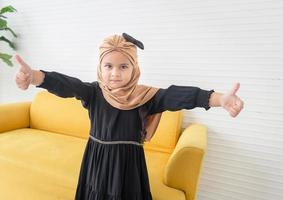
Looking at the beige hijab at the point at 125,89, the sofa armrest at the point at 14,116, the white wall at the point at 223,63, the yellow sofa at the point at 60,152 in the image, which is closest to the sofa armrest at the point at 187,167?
the yellow sofa at the point at 60,152

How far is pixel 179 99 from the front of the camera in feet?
2.93

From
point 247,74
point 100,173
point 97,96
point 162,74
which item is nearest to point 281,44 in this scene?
point 247,74

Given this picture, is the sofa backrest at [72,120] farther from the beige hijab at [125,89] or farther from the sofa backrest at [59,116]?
the beige hijab at [125,89]

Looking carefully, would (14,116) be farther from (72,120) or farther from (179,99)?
(179,99)

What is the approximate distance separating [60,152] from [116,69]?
0.94 m

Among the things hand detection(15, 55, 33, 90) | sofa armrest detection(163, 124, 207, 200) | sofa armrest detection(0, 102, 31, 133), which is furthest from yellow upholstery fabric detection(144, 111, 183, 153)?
sofa armrest detection(0, 102, 31, 133)

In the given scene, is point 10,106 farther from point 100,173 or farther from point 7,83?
point 100,173

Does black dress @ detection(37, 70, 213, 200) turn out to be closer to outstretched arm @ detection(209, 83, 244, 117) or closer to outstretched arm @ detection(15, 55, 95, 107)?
outstretched arm @ detection(15, 55, 95, 107)

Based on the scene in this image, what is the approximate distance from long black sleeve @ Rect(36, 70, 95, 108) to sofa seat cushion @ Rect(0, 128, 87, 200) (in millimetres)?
501

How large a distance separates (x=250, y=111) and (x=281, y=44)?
450 mm

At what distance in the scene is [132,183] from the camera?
1.00 m

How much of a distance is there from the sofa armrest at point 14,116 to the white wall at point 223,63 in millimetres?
788

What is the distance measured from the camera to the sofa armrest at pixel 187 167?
44.4 inches

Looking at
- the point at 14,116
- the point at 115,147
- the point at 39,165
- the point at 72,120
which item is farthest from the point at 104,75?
the point at 14,116
